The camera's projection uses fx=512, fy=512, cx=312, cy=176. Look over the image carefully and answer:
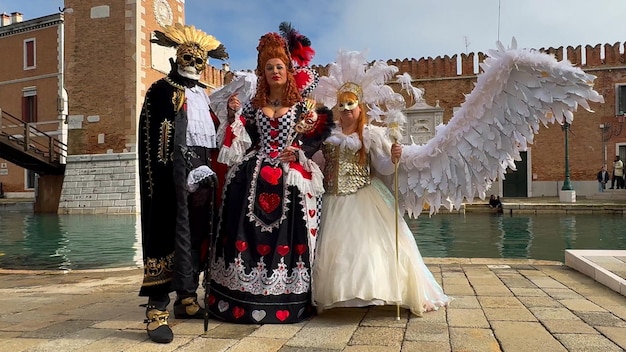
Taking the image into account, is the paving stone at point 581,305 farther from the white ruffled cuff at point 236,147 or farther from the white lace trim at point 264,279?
the white ruffled cuff at point 236,147

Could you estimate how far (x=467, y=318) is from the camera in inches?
125

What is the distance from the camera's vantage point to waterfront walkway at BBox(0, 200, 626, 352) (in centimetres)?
264

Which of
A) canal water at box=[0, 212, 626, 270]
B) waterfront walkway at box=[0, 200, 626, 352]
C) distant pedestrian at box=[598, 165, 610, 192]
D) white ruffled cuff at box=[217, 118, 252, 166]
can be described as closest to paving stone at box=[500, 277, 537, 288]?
waterfront walkway at box=[0, 200, 626, 352]

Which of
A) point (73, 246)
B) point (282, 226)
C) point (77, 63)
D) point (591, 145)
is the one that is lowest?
point (73, 246)

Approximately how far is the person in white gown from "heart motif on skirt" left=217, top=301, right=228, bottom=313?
56 centimetres

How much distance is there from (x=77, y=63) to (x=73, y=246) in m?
11.7

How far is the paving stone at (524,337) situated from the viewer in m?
2.56

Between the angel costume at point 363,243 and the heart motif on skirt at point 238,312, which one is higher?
the angel costume at point 363,243

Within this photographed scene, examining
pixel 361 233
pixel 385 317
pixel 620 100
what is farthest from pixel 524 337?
pixel 620 100

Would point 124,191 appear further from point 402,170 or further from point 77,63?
point 402,170

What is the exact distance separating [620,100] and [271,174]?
2420 centimetres

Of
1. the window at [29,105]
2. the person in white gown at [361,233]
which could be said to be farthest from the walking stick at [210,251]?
the window at [29,105]

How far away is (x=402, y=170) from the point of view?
3680 millimetres

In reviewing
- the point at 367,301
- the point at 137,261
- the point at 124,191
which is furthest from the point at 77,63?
the point at 367,301
